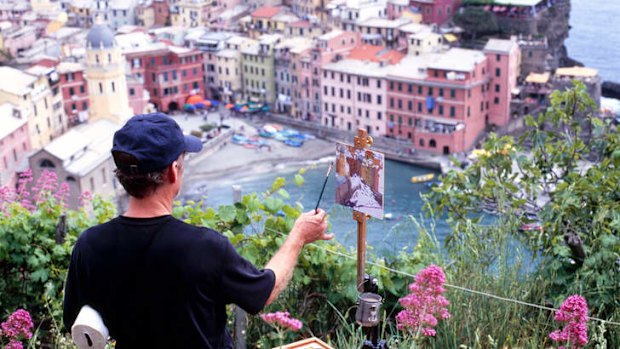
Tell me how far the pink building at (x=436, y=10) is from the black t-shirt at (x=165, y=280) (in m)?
24.0

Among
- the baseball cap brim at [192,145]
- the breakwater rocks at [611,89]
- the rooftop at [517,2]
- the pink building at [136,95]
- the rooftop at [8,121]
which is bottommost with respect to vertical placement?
the breakwater rocks at [611,89]

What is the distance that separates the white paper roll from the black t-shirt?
0.02 meters

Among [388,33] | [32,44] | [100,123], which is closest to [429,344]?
[100,123]

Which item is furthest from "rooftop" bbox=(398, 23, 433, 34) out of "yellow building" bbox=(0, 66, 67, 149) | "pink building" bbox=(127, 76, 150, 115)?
"yellow building" bbox=(0, 66, 67, 149)

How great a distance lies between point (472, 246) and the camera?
268 centimetres

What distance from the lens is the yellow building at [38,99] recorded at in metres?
17.1

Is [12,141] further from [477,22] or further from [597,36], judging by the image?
[597,36]

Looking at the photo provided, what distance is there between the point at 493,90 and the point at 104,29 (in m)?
Result: 8.86

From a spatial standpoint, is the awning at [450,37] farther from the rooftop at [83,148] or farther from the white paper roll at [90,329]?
the white paper roll at [90,329]

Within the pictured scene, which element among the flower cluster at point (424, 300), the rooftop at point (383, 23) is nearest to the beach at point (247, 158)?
the rooftop at point (383, 23)

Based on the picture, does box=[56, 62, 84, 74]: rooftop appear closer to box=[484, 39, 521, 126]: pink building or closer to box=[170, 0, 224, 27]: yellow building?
box=[170, 0, 224, 27]: yellow building

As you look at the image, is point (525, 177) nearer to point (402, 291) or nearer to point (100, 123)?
point (402, 291)

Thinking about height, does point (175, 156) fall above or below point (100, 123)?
above

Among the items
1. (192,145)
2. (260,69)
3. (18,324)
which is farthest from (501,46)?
(192,145)
